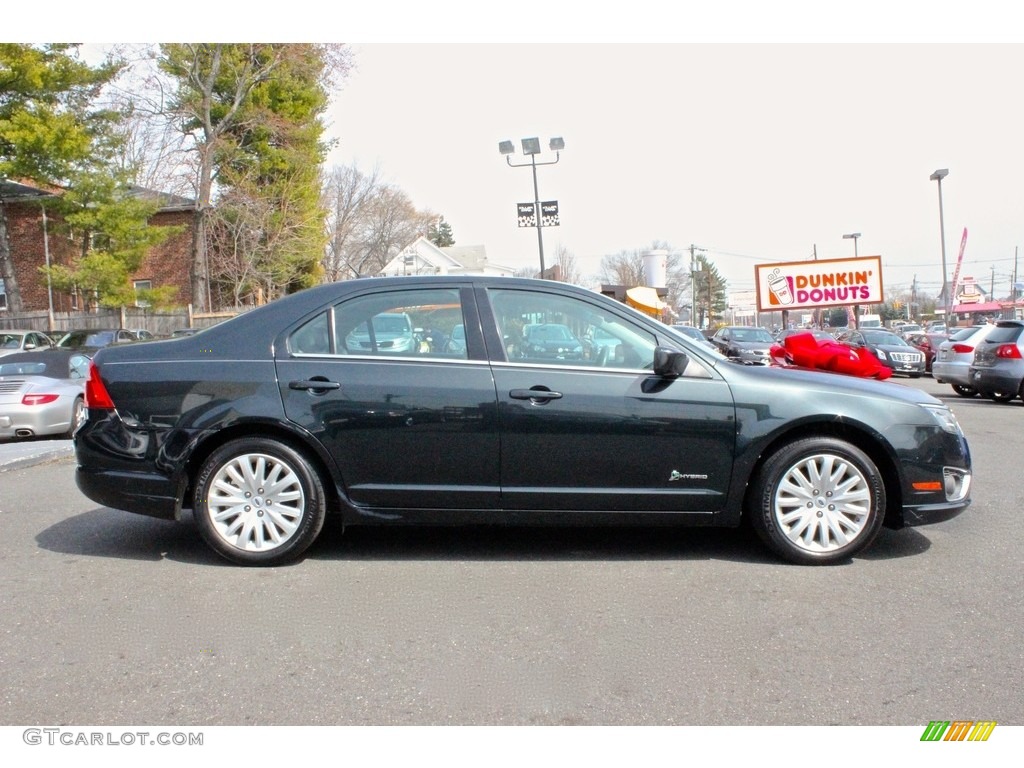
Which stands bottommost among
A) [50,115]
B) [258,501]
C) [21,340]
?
[258,501]

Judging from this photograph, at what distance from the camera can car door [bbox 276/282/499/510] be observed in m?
4.79

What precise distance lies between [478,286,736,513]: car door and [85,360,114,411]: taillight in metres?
2.21

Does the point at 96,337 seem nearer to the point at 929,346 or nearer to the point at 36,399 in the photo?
the point at 36,399

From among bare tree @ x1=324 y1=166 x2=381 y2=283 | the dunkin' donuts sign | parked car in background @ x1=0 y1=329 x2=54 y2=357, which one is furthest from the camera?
bare tree @ x1=324 y1=166 x2=381 y2=283

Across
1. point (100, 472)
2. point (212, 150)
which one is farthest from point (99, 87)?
point (100, 472)

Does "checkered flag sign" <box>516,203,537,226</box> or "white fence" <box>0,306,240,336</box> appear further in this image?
"white fence" <box>0,306,240,336</box>

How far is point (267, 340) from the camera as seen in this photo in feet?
16.3

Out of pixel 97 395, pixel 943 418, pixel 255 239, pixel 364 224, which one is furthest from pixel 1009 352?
pixel 364 224

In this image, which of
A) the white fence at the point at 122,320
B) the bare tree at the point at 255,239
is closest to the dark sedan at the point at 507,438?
the white fence at the point at 122,320

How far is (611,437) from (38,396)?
338 inches

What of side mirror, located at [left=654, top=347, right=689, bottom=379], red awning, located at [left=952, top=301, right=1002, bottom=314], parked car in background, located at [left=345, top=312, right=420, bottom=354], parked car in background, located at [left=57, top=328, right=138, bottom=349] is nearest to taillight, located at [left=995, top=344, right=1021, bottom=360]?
side mirror, located at [left=654, top=347, right=689, bottom=379]

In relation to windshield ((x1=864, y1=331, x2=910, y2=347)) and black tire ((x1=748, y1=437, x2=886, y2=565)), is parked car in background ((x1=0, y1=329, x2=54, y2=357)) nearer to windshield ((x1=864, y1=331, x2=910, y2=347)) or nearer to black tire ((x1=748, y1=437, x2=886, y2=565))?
black tire ((x1=748, y1=437, x2=886, y2=565))

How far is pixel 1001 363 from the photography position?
15.0 m

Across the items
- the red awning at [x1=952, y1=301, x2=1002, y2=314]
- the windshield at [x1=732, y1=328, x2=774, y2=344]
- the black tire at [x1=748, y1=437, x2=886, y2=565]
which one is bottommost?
the black tire at [x1=748, y1=437, x2=886, y2=565]
